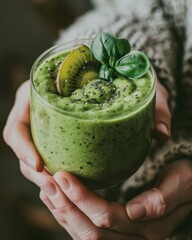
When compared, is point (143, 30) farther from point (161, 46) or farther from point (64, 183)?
point (64, 183)

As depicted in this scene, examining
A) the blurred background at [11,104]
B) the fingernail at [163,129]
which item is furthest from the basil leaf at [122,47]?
the blurred background at [11,104]

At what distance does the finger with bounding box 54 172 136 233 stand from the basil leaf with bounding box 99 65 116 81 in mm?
169

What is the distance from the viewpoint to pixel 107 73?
31.4 inches

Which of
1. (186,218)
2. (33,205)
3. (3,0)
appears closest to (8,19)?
(3,0)

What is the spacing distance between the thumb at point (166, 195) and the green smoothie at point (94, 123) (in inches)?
3.8

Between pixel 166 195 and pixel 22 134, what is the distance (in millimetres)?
297

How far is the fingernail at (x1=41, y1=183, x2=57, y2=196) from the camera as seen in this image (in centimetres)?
86

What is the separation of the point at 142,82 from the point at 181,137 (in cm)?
30

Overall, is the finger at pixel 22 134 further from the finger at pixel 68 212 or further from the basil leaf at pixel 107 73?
the basil leaf at pixel 107 73

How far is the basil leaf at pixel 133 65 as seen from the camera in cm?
78

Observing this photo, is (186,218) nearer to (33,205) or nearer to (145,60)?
(145,60)

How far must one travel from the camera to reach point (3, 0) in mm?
1893

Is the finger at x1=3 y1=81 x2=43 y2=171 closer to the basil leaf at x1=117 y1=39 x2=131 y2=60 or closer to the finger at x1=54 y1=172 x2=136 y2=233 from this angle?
the finger at x1=54 y1=172 x2=136 y2=233

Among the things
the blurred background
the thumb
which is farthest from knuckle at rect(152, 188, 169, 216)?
the blurred background
